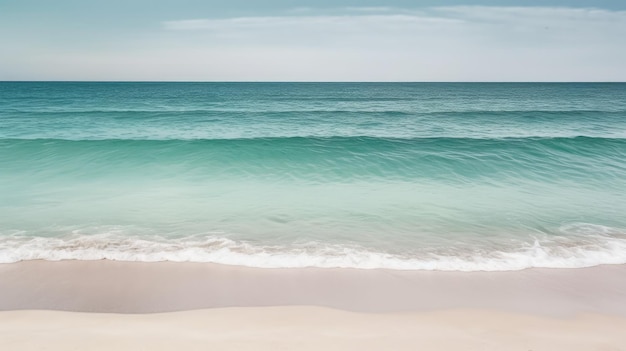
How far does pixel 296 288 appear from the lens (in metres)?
4.80

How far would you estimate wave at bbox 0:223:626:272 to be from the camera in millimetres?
5457

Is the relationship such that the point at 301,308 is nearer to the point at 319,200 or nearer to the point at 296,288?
the point at 296,288

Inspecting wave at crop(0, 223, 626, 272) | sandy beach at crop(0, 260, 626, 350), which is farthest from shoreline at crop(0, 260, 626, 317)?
wave at crop(0, 223, 626, 272)

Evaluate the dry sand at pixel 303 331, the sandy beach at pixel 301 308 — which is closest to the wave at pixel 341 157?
the sandy beach at pixel 301 308

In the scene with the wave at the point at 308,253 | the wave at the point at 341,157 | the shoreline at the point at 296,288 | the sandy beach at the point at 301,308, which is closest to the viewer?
the sandy beach at the point at 301,308

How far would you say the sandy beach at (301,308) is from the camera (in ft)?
11.6

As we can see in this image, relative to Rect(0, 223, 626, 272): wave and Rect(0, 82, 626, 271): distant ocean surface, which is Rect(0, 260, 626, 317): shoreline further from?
Rect(0, 82, 626, 271): distant ocean surface

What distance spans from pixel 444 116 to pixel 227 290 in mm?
26100

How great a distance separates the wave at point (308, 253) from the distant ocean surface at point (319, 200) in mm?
31

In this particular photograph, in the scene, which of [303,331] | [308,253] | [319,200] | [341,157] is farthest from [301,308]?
[341,157]

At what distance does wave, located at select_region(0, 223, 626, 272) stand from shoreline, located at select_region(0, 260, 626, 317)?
16 cm

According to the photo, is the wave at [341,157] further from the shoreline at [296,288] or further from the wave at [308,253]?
the shoreline at [296,288]

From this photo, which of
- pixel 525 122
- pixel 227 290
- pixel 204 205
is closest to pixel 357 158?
pixel 204 205

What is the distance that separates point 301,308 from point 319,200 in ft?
15.7
